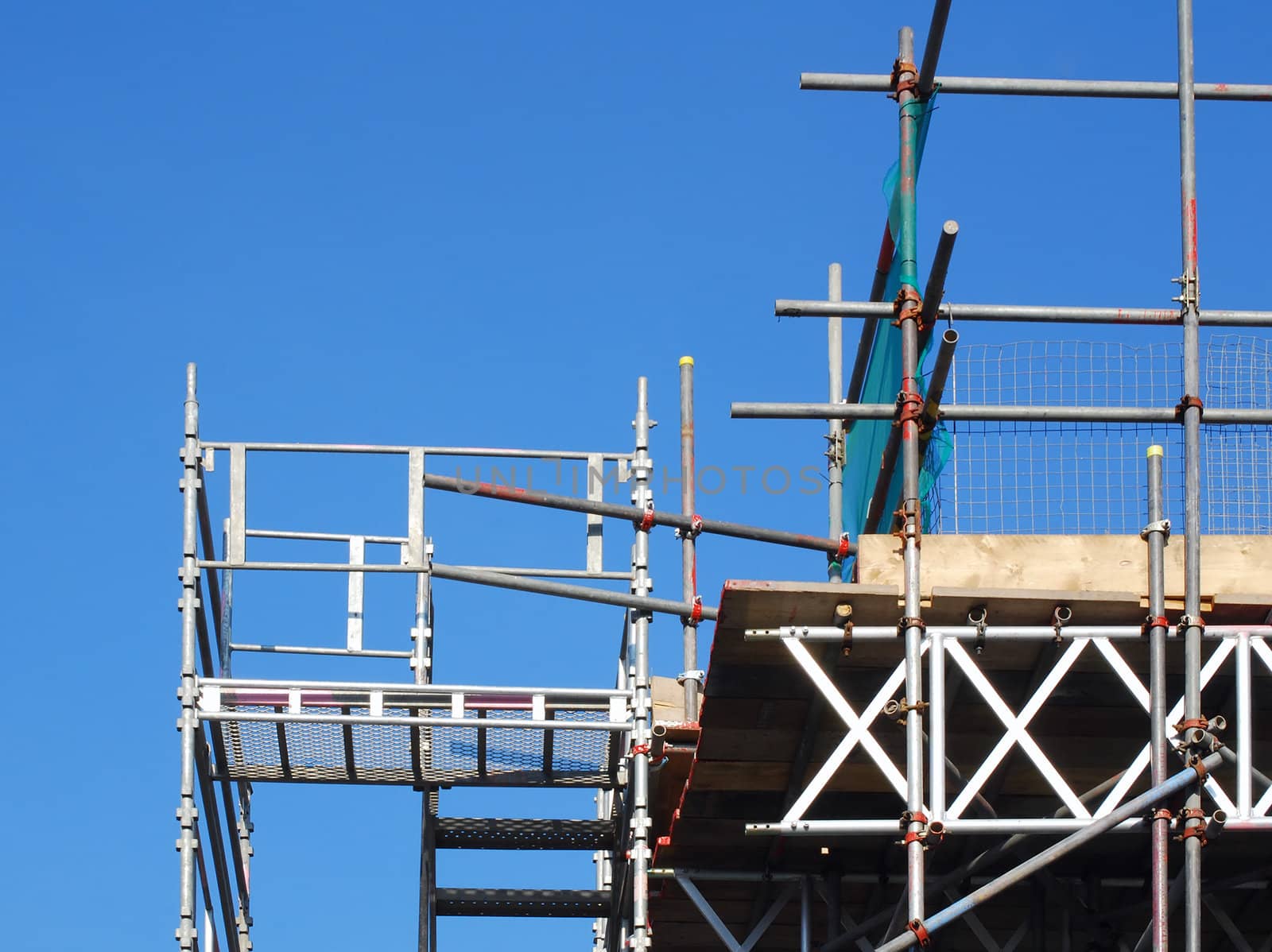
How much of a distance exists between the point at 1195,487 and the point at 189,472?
8.05 m

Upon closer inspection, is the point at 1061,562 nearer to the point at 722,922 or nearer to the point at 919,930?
the point at 919,930

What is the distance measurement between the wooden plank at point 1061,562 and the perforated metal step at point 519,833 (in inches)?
241

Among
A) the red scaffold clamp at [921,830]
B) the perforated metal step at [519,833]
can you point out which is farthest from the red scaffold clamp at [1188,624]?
the perforated metal step at [519,833]

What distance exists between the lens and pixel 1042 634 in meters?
15.0

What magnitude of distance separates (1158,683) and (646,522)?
5956 millimetres

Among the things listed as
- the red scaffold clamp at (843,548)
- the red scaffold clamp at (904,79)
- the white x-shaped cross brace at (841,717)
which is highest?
the red scaffold clamp at (904,79)

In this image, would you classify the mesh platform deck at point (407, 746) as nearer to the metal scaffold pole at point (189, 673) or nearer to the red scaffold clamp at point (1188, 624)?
the metal scaffold pole at point (189, 673)

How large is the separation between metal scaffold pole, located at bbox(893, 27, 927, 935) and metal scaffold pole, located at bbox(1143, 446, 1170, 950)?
1394mm

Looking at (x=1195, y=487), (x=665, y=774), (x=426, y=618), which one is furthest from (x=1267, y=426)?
(x=426, y=618)

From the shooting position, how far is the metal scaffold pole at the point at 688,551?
1923 cm

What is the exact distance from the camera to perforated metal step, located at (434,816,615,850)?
2095 cm

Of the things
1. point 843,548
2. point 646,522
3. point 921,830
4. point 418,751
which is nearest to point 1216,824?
point 921,830

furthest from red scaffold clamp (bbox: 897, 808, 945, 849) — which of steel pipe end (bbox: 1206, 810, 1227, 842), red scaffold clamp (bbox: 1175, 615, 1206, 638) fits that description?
red scaffold clamp (bbox: 1175, 615, 1206, 638)

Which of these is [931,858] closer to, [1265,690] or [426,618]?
[1265,690]
